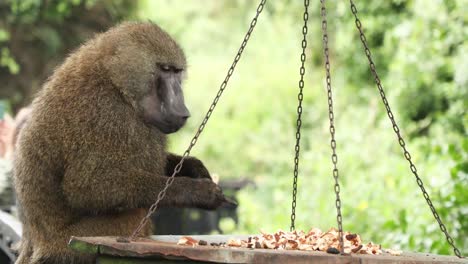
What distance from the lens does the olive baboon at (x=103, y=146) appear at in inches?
226

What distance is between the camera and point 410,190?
11.3 m

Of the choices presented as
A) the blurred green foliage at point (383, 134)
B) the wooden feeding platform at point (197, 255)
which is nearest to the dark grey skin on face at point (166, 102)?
the blurred green foliage at point (383, 134)

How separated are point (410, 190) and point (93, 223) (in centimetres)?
593

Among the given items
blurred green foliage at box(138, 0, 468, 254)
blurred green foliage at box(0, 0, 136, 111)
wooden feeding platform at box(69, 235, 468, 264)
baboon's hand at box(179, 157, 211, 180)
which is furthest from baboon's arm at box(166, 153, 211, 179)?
blurred green foliage at box(0, 0, 136, 111)

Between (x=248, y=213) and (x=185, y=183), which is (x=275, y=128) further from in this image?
(x=185, y=183)

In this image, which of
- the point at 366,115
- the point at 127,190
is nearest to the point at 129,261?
the point at 127,190

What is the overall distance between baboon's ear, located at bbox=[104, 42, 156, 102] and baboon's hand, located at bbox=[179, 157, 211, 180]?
23.3 inches

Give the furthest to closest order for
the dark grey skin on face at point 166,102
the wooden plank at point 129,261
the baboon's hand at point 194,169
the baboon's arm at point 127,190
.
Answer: the baboon's hand at point 194,169 < the dark grey skin on face at point 166,102 < the baboon's arm at point 127,190 < the wooden plank at point 129,261

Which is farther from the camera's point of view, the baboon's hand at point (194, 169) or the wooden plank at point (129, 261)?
the baboon's hand at point (194, 169)

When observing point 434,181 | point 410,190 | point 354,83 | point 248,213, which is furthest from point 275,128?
point 434,181

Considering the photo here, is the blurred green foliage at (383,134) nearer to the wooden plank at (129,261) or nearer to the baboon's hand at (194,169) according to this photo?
the baboon's hand at (194,169)

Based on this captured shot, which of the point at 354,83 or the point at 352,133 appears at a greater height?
the point at 354,83

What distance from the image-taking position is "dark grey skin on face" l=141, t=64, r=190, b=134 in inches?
235

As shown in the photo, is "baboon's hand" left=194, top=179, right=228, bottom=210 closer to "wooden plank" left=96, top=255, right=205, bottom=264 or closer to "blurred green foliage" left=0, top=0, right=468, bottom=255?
"wooden plank" left=96, top=255, right=205, bottom=264
